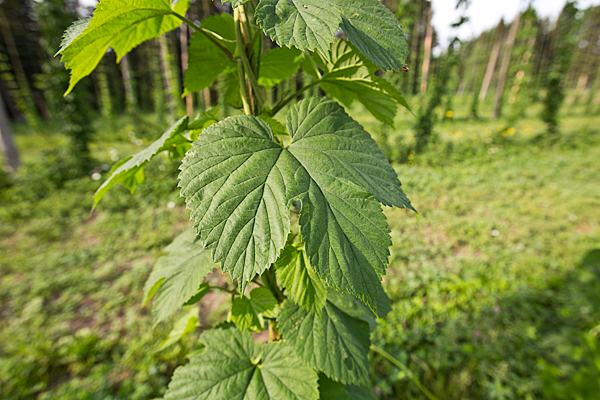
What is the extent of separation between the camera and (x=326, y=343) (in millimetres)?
749

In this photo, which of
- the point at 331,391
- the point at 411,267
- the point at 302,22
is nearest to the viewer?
the point at 302,22

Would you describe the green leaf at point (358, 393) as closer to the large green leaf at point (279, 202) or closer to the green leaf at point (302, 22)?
the large green leaf at point (279, 202)

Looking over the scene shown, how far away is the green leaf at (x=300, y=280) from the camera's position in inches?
25.7

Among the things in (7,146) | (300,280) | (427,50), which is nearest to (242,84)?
(300,280)

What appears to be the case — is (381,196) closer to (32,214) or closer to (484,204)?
(484,204)

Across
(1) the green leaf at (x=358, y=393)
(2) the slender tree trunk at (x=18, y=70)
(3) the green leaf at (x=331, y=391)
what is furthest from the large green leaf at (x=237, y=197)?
(2) the slender tree trunk at (x=18, y=70)

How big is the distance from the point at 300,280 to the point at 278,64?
2.17ft

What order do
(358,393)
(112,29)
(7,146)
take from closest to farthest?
(112,29) → (358,393) → (7,146)

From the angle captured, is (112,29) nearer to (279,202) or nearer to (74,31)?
(74,31)

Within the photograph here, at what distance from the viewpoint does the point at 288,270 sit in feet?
2.16

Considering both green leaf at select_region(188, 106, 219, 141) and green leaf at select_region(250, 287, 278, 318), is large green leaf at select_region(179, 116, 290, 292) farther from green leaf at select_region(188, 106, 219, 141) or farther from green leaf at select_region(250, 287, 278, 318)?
green leaf at select_region(250, 287, 278, 318)

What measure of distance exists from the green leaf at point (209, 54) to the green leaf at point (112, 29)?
75 mm

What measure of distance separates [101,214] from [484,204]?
787 centimetres

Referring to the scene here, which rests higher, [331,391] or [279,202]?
[279,202]
